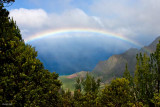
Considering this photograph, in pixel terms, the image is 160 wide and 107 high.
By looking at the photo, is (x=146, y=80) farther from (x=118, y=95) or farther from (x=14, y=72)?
(x=14, y=72)

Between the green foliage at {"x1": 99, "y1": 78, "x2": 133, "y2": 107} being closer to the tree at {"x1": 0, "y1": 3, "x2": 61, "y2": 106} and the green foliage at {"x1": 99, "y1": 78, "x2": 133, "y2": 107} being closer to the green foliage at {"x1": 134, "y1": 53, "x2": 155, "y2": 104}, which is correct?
the green foliage at {"x1": 134, "y1": 53, "x2": 155, "y2": 104}

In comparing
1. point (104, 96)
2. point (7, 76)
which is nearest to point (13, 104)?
point (7, 76)

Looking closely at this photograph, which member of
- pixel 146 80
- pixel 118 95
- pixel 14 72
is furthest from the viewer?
pixel 146 80

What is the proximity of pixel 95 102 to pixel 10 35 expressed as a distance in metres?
21.4

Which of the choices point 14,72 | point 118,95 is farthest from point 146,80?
point 14,72

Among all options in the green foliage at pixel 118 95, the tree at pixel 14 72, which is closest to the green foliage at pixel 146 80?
the green foliage at pixel 118 95

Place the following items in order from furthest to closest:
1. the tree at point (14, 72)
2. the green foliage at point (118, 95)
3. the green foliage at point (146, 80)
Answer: the green foliage at point (146, 80) → the green foliage at point (118, 95) → the tree at point (14, 72)

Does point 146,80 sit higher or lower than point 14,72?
higher

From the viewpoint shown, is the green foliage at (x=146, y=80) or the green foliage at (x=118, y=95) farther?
the green foliage at (x=146, y=80)

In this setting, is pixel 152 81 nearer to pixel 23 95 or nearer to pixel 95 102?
pixel 95 102

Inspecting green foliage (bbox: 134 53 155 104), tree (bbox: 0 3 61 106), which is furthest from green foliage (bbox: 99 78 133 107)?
tree (bbox: 0 3 61 106)

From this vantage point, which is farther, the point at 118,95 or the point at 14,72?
the point at 118,95

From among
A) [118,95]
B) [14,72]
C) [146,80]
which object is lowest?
[118,95]

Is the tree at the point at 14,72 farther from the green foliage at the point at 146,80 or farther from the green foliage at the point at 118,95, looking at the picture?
the green foliage at the point at 146,80
